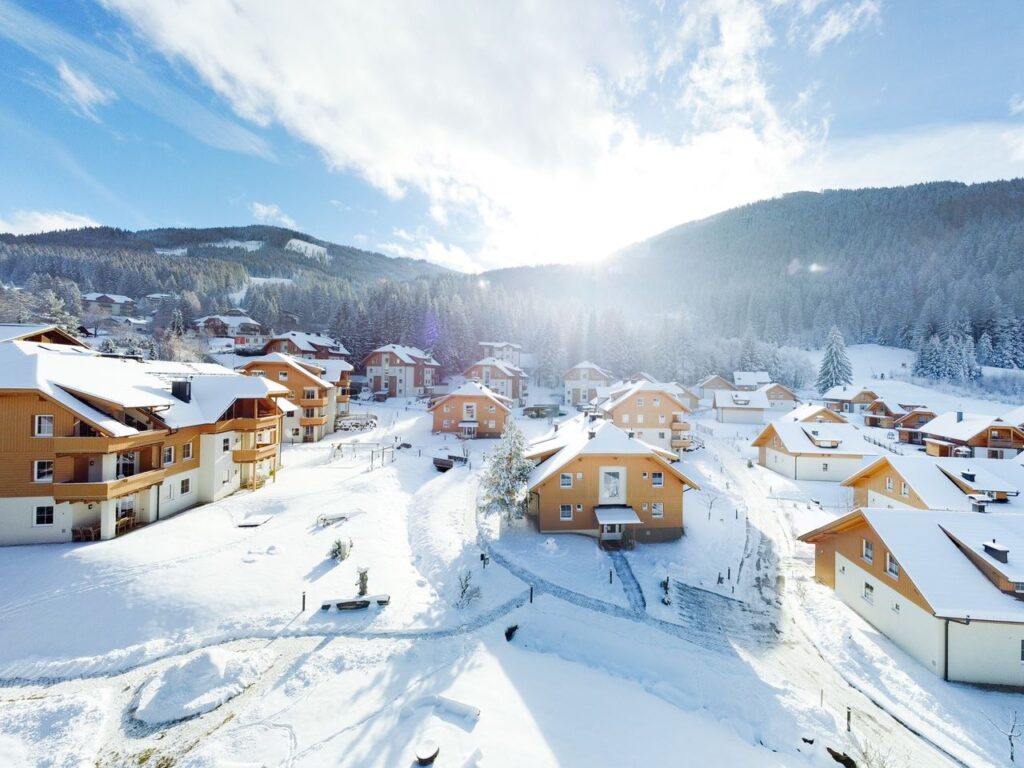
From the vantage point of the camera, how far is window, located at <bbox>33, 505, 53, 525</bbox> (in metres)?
18.6

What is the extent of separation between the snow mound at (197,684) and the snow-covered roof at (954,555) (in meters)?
23.5

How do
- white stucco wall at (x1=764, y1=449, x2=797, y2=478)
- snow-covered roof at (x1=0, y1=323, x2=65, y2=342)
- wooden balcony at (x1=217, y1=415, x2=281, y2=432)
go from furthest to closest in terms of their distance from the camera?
white stucco wall at (x1=764, y1=449, x2=797, y2=478) < snow-covered roof at (x1=0, y1=323, x2=65, y2=342) < wooden balcony at (x1=217, y1=415, x2=281, y2=432)

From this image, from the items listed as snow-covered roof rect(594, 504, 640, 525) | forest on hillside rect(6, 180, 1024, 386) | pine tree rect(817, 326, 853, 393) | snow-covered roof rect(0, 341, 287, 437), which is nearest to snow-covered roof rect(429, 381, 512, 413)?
snow-covered roof rect(0, 341, 287, 437)

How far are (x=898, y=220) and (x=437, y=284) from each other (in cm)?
17569

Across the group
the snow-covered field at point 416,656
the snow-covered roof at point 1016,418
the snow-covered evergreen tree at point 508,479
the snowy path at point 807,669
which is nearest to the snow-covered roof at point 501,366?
the snow-covered evergreen tree at point 508,479

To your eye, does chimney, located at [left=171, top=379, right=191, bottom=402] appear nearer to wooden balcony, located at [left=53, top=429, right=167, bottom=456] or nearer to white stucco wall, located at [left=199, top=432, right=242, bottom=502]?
white stucco wall, located at [left=199, top=432, right=242, bottom=502]

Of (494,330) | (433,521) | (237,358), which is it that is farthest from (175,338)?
(433,521)

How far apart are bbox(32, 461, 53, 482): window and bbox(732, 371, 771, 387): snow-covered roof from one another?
3509 inches

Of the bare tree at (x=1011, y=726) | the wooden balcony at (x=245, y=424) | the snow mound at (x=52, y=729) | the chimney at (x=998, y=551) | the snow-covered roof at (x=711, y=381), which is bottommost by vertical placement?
the bare tree at (x=1011, y=726)

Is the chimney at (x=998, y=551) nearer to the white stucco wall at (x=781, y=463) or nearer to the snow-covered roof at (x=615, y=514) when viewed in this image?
the snow-covered roof at (x=615, y=514)

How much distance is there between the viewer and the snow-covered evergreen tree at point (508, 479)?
24.3 meters

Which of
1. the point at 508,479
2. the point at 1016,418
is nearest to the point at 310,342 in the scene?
the point at 508,479

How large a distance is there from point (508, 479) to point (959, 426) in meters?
50.3

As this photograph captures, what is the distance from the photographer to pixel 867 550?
64.1 feet
